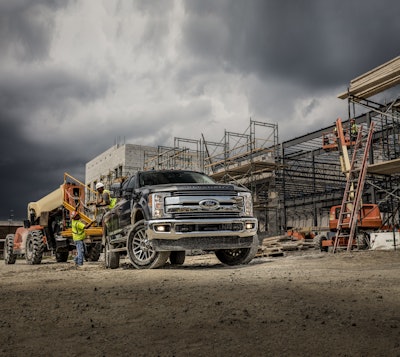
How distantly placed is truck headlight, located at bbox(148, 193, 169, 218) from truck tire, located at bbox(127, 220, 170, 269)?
0.51 metres

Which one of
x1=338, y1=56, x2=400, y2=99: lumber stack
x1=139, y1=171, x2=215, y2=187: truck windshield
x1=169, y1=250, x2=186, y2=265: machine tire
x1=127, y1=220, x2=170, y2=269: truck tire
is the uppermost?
x1=338, y1=56, x2=400, y2=99: lumber stack

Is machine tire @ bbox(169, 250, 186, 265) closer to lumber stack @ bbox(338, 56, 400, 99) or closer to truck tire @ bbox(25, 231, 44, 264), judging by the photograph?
truck tire @ bbox(25, 231, 44, 264)

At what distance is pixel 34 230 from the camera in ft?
58.1

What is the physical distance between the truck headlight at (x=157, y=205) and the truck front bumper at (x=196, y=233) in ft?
0.65

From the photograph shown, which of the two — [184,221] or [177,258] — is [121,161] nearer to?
[177,258]

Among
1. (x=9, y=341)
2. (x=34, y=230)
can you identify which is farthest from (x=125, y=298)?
(x=34, y=230)

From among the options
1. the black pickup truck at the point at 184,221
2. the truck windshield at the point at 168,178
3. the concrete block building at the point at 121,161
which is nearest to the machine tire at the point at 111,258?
the black pickup truck at the point at 184,221

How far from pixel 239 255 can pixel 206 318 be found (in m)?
6.36

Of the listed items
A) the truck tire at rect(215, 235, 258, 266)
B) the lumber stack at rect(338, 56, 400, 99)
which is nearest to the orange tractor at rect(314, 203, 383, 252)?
the lumber stack at rect(338, 56, 400, 99)

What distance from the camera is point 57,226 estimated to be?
1791 centimetres

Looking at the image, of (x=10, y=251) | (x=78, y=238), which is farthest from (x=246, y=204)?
(x=10, y=251)

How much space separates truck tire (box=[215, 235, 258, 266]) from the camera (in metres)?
10.7

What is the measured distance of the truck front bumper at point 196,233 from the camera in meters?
A: 9.34

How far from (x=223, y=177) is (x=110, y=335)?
2796cm
